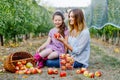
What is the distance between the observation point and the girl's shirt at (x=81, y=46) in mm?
6257

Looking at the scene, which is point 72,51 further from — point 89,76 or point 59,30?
point 89,76

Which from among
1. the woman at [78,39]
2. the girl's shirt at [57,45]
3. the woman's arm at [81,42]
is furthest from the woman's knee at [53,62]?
the woman's arm at [81,42]

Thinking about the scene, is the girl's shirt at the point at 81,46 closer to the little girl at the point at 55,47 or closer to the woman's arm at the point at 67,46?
the woman's arm at the point at 67,46

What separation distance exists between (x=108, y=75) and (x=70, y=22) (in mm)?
1374

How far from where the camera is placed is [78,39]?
6289 mm

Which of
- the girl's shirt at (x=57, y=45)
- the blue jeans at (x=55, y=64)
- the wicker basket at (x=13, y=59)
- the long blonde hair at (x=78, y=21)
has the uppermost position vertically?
the long blonde hair at (x=78, y=21)

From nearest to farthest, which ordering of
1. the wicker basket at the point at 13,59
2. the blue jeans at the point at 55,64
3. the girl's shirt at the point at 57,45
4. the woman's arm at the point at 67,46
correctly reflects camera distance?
the wicker basket at the point at 13,59 < the woman's arm at the point at 67,46 < the blue jeans at the point at 55,64 < the girl's shirt at the point at 57,45

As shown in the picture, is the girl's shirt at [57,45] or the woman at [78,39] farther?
the girl's shirt at [57,45]

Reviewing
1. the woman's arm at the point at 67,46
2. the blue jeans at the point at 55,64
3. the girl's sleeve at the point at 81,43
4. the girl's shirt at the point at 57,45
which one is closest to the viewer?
the woman's arm at the point at 67,46

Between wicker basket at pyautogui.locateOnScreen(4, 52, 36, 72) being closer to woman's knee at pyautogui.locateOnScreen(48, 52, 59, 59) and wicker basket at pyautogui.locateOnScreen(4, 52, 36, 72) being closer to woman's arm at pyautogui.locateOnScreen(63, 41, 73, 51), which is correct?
woman's knee at pyautogui.locateOnScreen(48, 52, 59, 59)

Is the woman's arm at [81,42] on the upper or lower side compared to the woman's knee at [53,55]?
upper

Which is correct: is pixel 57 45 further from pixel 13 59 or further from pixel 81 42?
pixel 13 59

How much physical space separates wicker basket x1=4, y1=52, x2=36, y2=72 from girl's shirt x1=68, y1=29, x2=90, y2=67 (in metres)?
0.78

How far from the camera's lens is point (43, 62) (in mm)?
6656
